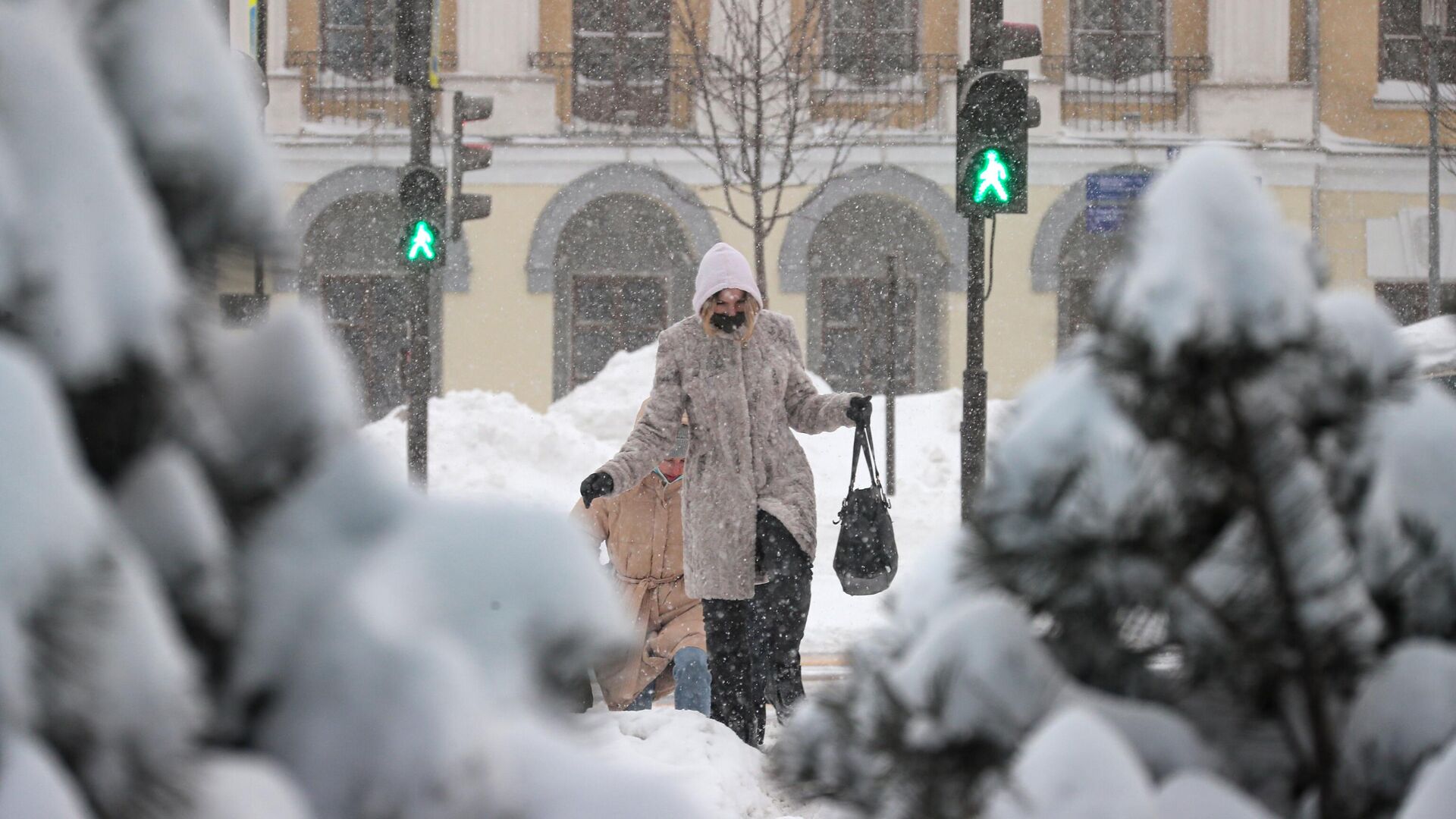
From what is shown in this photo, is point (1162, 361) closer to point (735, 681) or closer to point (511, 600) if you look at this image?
point (511, 600)

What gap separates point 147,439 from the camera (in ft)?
2.83

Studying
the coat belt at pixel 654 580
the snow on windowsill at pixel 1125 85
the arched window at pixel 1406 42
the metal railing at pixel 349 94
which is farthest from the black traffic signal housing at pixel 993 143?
the arched window at pixel 1406 42

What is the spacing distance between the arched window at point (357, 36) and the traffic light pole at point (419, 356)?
12591 millimetres

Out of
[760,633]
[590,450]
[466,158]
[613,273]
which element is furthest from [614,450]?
Answer: [760,633]

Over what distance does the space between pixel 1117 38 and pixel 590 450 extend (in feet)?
41.3

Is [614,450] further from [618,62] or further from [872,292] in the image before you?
[618,62]

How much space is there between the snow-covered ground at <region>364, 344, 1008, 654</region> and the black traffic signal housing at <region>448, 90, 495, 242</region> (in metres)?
2.28

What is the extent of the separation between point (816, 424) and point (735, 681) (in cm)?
100

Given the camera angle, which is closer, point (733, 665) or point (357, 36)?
point (733, 665)

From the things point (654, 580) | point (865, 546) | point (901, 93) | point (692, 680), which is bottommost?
point (692, 680)

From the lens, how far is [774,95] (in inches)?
784

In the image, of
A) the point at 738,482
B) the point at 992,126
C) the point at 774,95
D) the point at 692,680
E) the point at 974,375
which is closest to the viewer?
the point at 738,482

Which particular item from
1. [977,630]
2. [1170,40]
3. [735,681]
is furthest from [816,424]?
[1170,40]

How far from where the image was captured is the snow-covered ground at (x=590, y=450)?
14.2 metres
